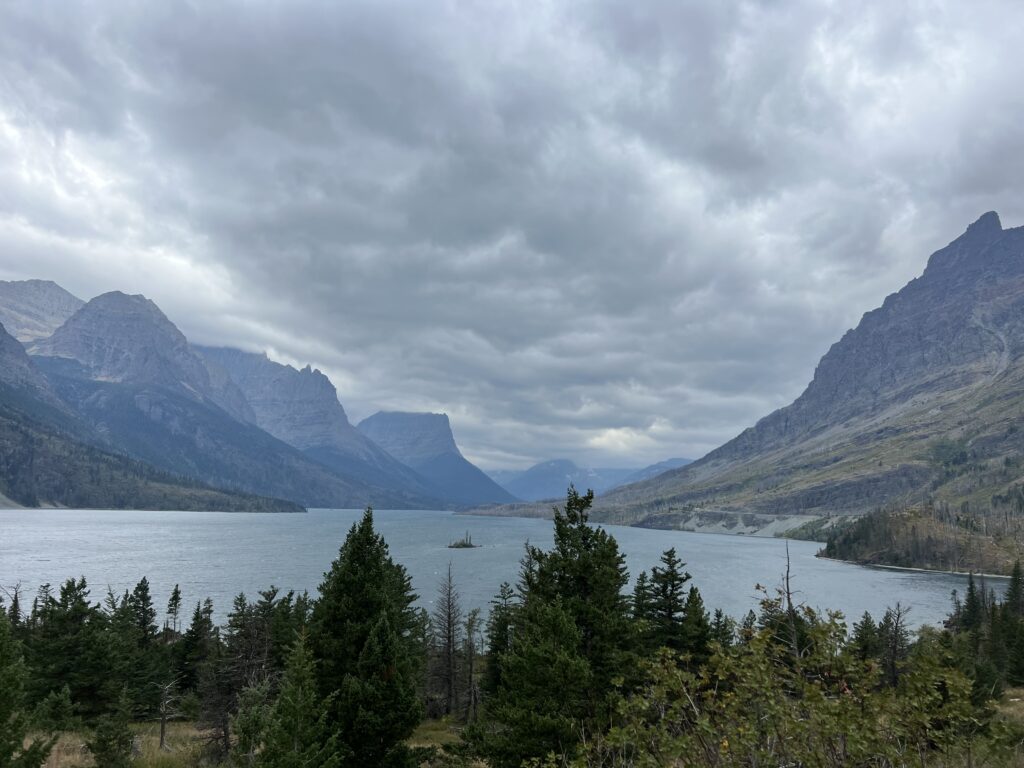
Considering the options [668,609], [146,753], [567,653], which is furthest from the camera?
[668,609]

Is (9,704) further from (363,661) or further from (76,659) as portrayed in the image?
(76,659)

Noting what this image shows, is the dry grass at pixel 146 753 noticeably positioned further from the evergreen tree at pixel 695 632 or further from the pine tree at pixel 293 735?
the evergreen tree at pixel 695 632

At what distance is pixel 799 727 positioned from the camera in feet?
27.5

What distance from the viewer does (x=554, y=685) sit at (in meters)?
22.4

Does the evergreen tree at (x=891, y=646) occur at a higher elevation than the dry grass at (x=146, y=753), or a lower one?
lower

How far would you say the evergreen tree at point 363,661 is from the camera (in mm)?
22391

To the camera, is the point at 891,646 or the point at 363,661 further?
the point at 891,646

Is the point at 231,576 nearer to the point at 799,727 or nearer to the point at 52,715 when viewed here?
the point at 52,715

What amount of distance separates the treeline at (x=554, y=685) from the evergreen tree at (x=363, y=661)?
0.07 meters

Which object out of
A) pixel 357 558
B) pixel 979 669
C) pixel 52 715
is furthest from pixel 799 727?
pixel 979 669

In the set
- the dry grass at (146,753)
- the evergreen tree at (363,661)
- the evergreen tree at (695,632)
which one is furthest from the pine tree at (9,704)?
the evergreen tree at (695,632)

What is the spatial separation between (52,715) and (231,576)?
13217 centimetres

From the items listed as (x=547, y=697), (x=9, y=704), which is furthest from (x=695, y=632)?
(x=9, y=704)

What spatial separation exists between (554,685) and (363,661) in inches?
293
